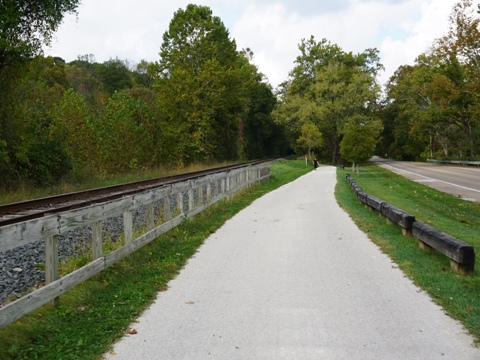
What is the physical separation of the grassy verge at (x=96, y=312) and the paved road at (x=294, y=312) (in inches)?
8.2

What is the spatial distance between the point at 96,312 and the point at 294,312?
7.33ft

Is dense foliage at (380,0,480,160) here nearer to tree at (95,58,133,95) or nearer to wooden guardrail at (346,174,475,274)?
wooden guardrail at (346,174,475,274)

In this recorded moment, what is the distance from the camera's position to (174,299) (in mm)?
5250

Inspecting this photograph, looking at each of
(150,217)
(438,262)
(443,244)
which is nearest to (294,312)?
(443,244)

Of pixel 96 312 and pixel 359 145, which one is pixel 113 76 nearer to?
pixel 359 145

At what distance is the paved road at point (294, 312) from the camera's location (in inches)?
149

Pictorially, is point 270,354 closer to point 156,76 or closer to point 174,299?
point 174,299

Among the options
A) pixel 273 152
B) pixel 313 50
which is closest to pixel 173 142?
pixel 313 50

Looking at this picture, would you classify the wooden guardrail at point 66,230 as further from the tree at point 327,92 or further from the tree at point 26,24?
the tree at point 327,92

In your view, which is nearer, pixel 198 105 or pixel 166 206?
pixel 166 206

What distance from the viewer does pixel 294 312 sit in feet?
15.4

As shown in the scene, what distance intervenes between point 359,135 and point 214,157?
1816 centimetres

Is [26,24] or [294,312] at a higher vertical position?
[26,24]

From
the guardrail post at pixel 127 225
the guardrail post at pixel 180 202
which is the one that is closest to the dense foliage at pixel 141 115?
the guardrail post at pixel 180 202
